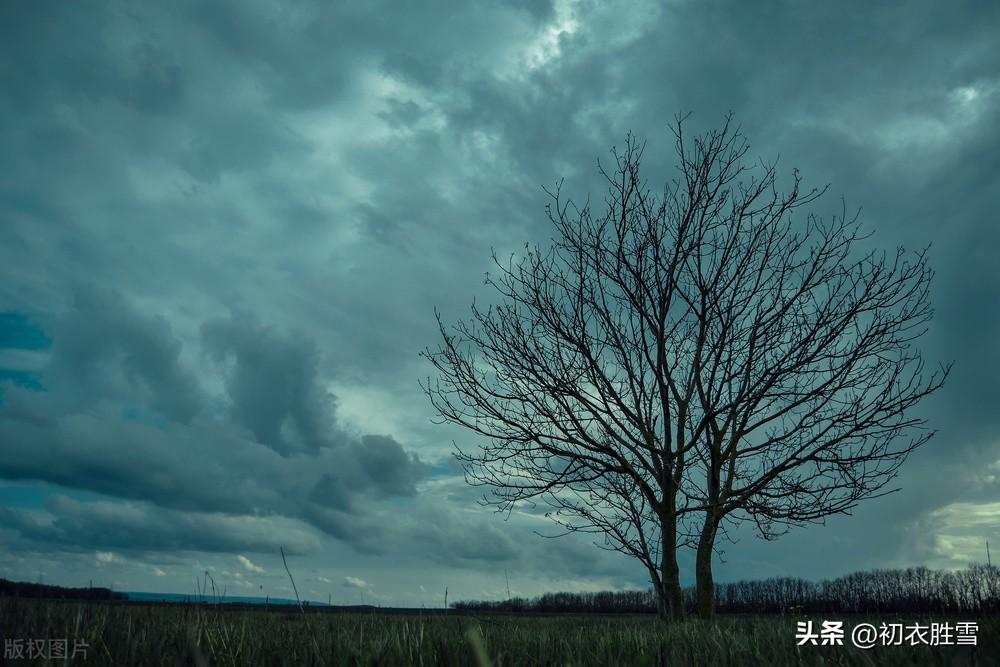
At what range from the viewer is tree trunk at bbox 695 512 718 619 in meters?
10.2

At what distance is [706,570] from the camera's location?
10422 millimetres

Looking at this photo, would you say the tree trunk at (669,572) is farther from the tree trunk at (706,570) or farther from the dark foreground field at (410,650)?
the dark foreground field at (410,650)

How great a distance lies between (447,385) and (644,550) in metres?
4.43

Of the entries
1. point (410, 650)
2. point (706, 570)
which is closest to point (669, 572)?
point (706, 570)

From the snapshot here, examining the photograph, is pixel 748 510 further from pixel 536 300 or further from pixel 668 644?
pixel 668 644

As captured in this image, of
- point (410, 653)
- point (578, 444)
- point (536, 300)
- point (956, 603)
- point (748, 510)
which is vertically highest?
point (536, 300)

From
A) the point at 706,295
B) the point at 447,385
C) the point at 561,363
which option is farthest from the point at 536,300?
the point at 706,295

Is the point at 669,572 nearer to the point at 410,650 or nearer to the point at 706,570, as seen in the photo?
the point at 706,570

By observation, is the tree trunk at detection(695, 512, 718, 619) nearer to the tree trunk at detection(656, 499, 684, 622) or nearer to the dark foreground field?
the tree trunk at detection(656, 499, 684, 622)

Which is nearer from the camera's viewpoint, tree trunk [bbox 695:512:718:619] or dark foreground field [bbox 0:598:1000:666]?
dark foreground field [bbox 0:598:1000:666]

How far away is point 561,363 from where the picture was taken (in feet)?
35.4

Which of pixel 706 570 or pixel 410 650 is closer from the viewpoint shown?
pixel 410 650

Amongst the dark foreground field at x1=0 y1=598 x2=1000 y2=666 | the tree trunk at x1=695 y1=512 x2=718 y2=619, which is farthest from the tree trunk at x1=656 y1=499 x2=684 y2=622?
the dark foreground field at x1=0 y1=598 x2=1000 y2=666

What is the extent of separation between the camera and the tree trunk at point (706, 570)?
33.5ft
